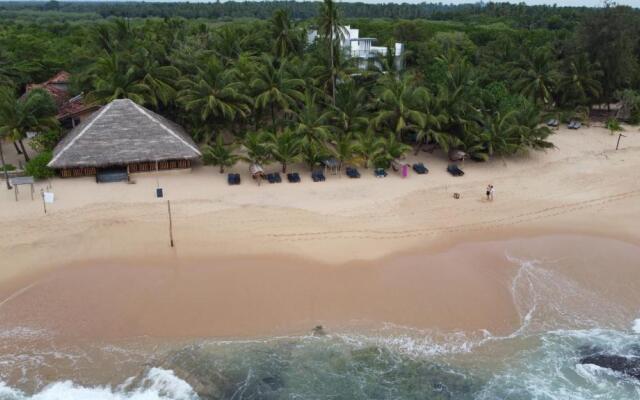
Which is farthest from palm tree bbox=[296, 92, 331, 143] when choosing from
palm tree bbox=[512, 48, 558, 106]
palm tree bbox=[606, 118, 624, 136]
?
palm tree bbox=[606, 118, 624, 136]

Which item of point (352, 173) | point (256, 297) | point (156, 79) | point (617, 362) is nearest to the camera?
point (617, 362)

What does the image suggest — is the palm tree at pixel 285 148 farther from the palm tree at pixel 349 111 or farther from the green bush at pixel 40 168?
the green bush at pixel 40 168

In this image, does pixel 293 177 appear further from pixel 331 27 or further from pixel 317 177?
pixel 331 27

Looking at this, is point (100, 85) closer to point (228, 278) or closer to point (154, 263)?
point (154, 263)

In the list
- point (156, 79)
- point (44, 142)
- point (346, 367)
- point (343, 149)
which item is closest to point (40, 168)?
point (44, 142)

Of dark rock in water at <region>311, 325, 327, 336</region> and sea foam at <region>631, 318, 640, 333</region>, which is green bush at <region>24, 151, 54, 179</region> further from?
sea foam at <region>631, 318, 640, 333</region>
